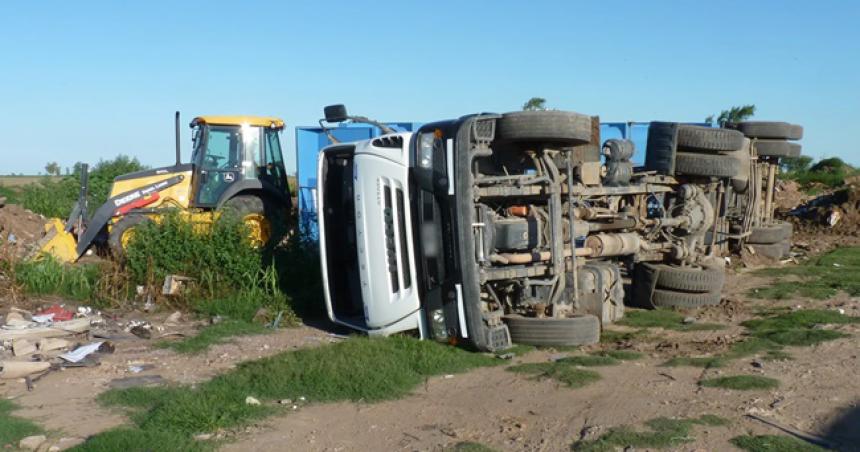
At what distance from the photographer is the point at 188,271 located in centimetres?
1080

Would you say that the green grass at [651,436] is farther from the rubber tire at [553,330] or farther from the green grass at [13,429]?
the green grass at [13,429]

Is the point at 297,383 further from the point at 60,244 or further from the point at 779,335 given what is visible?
the point at 60,244

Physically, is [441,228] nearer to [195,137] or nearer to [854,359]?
[854,359]

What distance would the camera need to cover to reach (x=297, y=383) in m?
6.91

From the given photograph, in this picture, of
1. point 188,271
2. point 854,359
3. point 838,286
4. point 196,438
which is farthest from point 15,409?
point 838,286

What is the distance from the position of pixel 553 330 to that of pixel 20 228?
11708 mm

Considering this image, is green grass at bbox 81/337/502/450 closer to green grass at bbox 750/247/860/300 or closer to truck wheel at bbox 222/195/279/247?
truck wheel at bbox 222/195/279/247

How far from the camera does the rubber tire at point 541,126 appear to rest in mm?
8141

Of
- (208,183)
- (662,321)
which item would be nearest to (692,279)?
(662,321)

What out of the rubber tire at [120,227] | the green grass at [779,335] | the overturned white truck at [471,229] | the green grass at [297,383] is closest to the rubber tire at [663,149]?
the overturned white truck at [471,229]

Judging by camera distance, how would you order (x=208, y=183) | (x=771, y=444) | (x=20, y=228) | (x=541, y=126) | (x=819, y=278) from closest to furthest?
(x=771, y=444), (x=541, y=126), (x=819, y=278), (x=208, y=183), (x=20, y=228)

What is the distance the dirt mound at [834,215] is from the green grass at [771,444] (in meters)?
15.6

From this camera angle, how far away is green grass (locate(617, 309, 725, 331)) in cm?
955

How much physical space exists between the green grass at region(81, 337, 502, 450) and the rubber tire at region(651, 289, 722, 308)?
3661mm
